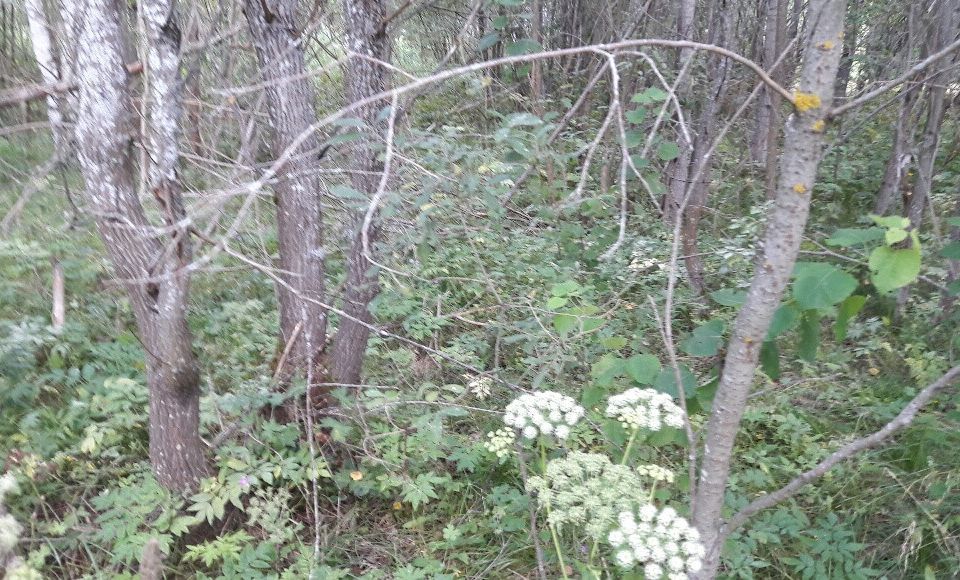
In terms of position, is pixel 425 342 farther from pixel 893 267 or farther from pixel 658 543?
pixel 893 267

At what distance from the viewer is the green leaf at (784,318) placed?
1667 millimetres

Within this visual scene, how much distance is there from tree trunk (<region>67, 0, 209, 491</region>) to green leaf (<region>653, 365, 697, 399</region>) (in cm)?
175

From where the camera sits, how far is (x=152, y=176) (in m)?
2.34

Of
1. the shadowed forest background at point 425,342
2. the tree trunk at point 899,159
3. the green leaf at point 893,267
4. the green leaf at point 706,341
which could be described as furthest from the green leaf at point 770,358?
the tree trunk at point 899,159

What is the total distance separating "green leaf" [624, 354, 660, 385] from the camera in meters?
1.97

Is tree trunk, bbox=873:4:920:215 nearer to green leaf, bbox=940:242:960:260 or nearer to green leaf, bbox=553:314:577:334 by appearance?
green leaf, bbox=940:242:960:260

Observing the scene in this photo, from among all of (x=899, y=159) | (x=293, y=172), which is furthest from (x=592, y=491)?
(x=899, y=159)

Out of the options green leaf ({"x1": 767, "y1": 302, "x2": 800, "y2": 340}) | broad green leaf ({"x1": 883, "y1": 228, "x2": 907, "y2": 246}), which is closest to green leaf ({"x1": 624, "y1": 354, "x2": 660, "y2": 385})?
green leaf ({"x1": 767, "y1": 302, "x2": 800, "y2": 340})

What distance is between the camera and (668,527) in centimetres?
170

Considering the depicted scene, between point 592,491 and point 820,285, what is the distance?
0.88m

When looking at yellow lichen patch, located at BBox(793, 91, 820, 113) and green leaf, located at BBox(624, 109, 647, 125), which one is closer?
yellow lichen patch, located at BBox(793, 91, 820, 113)

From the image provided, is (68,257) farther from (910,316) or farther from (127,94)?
(910,316)

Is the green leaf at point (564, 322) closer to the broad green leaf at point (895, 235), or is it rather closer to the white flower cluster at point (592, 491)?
the white flower cluster at point (592, 491)

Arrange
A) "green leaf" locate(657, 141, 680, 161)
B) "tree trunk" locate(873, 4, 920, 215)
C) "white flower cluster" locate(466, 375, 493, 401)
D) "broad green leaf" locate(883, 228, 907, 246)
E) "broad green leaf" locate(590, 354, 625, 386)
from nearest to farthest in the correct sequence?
"broad green leaf" locate(883, 228, 907, 246), "broad green leaf" locate(590, 354, 625, 386), "green leaf" locate(657, 141, 680, 161), "white flower cluster" locate(466, 375, 493, 401), "tree trunk" locate(873, 4, 920, 215)
